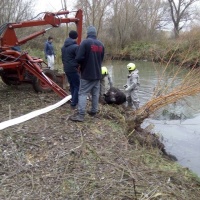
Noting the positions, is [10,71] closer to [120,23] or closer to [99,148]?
[99,148]

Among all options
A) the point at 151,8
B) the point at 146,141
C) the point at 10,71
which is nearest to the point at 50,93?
the point at 10,71

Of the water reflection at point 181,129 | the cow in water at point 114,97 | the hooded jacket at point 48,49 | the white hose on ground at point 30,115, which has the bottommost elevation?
the water reflection at point 181,129

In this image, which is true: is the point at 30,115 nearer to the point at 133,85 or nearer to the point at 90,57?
the point at 90,57

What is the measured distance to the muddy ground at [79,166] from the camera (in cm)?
361

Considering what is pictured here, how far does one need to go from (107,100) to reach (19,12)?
51.9 feet

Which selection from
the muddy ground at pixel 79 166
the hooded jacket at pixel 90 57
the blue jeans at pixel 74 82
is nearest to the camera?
the muddy ground at pixel 79 166

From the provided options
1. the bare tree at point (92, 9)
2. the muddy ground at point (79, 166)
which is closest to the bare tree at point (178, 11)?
the bare tree at point (92, 9)

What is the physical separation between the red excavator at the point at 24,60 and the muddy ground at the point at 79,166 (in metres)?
1.16

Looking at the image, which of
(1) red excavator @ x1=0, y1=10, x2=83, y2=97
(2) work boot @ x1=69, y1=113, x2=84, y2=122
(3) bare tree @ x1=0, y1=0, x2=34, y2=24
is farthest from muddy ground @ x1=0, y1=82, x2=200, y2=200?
(3) bare tree @ x1=0, y1=0, x2=34, y2=24

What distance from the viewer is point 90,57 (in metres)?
5.50

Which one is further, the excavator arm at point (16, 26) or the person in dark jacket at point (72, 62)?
the excavator arm at point (16, 26)

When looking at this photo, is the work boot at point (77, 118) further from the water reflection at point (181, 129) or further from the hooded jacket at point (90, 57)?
the water reflection at point (181, 129)

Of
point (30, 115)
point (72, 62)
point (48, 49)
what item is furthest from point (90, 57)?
point (48, 49)

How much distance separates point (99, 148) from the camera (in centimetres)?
482
